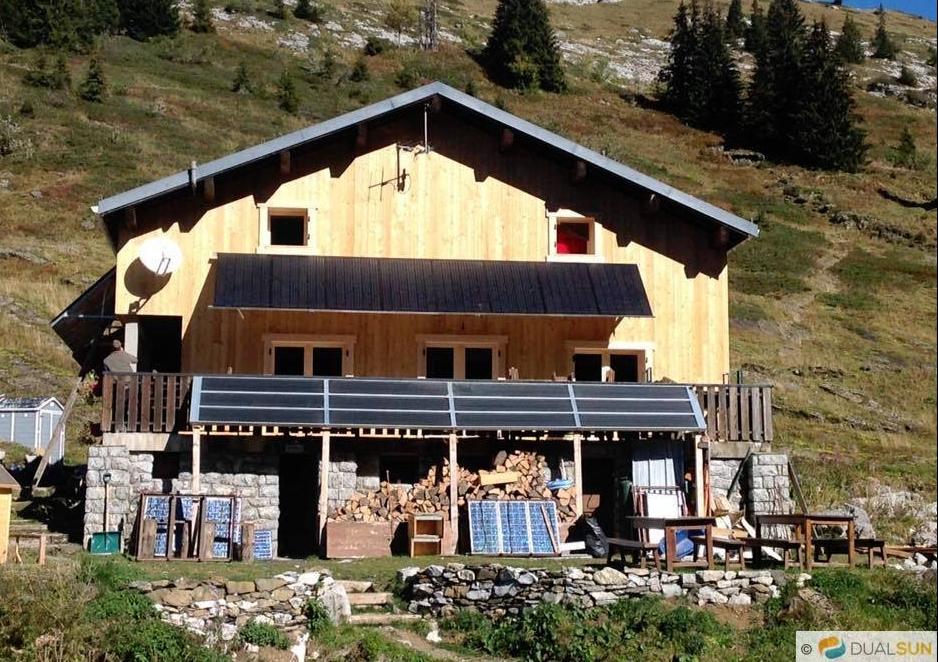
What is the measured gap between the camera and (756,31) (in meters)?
72.9

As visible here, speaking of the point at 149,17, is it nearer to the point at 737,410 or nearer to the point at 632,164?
the point at 632,164

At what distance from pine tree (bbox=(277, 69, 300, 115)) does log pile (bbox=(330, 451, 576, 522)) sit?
52621 mm

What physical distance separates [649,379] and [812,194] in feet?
160

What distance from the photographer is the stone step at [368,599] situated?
19859 mm

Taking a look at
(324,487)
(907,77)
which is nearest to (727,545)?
(324,487)

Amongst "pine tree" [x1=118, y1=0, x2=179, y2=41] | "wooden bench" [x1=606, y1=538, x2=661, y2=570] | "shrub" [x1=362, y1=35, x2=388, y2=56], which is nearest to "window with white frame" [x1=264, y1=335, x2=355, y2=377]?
"wooden bench" [x1=606, y1=538, x2=661, y2=570]

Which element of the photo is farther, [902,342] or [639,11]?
[639,11]

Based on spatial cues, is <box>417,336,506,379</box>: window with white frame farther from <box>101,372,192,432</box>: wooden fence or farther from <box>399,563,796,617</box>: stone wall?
<box>399,563,796,617</box>: stone wall

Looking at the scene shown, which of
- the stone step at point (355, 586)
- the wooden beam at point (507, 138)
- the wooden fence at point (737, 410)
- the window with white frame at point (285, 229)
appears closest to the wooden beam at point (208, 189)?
the window with white frame at point (285, 229)

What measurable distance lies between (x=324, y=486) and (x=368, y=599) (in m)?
4.52

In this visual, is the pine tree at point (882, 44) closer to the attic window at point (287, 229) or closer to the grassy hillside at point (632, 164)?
the grassy hillside at point (632, 164)

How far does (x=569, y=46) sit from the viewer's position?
66.8m

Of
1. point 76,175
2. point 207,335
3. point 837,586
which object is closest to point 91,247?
point 76,175

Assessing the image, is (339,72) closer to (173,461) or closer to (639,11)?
(639,11)
